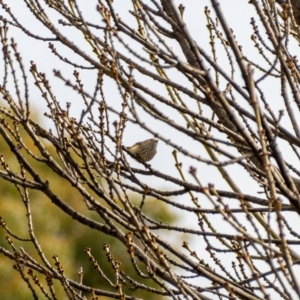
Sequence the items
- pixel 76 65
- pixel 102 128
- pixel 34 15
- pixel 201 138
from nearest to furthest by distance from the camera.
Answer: pixel 201 138
pixel 102 128
pixel 34 15
pixel 76 65

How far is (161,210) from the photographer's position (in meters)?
13.9

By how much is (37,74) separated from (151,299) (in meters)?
15.0

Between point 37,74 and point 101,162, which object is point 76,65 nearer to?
point 37,74

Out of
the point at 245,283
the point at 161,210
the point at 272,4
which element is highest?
the point at 161,210

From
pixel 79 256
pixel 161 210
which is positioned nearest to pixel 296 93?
pixel 161 210

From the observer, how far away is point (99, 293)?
2.46 metres

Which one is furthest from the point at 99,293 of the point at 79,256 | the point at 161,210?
the point at 79,256

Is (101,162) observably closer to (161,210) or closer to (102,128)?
(102,128)

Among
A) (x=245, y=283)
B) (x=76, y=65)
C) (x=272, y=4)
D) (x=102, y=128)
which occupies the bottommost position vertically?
(x=245, y=283)

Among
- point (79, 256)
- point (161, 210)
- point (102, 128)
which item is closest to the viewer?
point (102, 128)

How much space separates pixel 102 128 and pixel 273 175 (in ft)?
2.12

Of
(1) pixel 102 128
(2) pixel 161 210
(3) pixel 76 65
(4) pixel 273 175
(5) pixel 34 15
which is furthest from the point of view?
(2) pixel 161 210

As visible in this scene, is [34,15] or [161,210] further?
[161,210]

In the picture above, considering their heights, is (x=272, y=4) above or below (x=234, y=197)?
above
